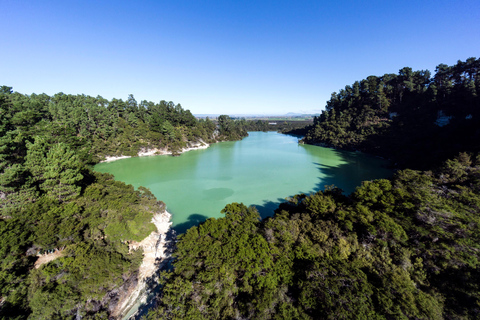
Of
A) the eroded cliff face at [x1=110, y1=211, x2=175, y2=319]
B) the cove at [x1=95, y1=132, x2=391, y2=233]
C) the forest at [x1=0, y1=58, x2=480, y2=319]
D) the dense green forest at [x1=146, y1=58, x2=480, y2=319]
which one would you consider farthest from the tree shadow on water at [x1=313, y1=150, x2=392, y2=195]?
the eroded cliff face at [x1=110, y1=211, x2=175, y2=319]

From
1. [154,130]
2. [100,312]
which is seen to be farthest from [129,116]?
[100,312]

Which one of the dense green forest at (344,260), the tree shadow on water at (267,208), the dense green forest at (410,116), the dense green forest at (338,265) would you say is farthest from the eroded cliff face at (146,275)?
the dense green forest at (410,116)

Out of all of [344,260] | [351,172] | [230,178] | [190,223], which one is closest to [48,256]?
[190,223]

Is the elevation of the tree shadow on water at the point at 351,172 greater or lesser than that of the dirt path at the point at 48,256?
lesser

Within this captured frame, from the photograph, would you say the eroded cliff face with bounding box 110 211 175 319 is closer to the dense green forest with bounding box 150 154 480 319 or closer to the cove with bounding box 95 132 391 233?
the cove with bounding box 95 132 391 233

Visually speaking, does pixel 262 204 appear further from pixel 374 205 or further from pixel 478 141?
→ pixel 478 141

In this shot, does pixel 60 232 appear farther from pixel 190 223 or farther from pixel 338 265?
pixel 338 265

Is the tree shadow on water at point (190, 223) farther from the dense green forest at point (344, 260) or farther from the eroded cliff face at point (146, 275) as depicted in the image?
the dense green forest at point (344, 260)
